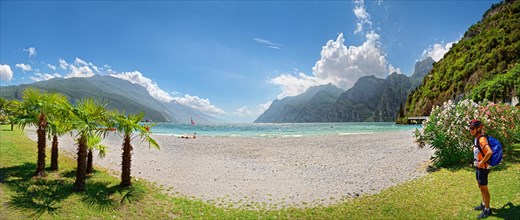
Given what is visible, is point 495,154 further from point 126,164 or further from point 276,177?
point 126,164

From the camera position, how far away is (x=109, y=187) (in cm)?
1195

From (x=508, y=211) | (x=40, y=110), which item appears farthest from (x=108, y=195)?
(x=508, y=211)

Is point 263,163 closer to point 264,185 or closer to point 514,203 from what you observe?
point 264,185

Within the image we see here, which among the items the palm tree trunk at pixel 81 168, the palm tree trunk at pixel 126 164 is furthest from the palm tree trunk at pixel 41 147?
the palm tree trunk at pixel 126 164

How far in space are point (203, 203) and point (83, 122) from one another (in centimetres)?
633

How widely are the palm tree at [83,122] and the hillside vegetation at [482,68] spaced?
233ft

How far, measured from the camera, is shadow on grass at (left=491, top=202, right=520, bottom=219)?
7843mm

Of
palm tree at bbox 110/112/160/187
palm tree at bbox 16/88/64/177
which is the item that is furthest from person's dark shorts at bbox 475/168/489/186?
palm tree at bbox 16/88/64/177

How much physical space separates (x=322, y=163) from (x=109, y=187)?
1536 centimetres

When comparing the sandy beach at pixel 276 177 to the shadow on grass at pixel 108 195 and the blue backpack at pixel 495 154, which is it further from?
the blue backpack at pixel 495 154

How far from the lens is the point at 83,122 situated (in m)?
10.9

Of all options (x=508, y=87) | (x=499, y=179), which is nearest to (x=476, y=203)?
(x=499, y=179)

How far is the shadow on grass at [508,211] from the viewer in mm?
7843

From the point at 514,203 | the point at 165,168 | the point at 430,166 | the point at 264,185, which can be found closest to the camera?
the point at 514,203
